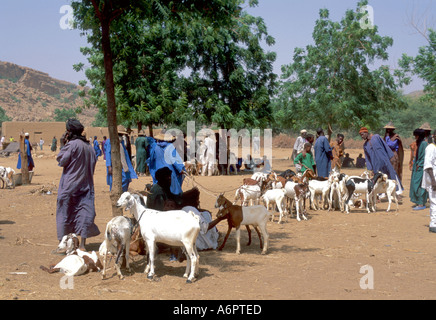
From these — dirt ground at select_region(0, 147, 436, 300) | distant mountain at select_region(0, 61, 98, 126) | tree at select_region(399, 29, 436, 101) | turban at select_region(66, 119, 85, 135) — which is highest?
distant mountain at select_region(0, 61, 98, 126)

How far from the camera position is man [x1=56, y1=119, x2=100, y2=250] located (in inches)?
265

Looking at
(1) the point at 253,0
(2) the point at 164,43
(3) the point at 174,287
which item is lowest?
(3) the point at 174,287

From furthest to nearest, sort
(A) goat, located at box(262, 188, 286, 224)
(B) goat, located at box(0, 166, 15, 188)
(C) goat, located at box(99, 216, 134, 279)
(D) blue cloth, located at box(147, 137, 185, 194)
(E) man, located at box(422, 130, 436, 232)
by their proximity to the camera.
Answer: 1. (B) goat, located at box(0, 166, 15, 188)
2. (A) goat, located at box(262, 188, 286, 224)
3. (E) man, located at box(422, 130, 436, 232)
4. (D) blue cloth, located at box(147, 137, 185, 194)
5. (C) goat, located at box(99, 216, 134, 279)

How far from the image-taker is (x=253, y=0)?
21.9 m

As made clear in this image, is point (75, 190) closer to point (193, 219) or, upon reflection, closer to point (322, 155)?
point (193, 219)

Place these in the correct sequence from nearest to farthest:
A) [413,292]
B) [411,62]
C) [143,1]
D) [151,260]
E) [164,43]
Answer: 1. [413,292]
2. [151,260]
3. [143,1]
4. [411,62]
5. [164,43]

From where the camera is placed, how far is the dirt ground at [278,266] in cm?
517

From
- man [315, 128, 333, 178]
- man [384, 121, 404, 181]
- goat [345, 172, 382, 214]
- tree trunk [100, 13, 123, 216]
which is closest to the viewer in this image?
tree trunk [100, 13, 123, 216]

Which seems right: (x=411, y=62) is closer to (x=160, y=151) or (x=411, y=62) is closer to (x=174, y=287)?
(x=160, y=151)

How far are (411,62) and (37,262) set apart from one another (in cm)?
1577

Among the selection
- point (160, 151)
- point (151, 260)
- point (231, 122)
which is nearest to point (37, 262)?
point (151, 260)

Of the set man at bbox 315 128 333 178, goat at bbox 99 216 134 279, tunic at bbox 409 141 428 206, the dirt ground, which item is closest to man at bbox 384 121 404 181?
tunic at bbox 409 141 428 206

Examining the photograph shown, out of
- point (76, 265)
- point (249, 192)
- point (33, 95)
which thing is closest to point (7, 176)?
point (249, 192)

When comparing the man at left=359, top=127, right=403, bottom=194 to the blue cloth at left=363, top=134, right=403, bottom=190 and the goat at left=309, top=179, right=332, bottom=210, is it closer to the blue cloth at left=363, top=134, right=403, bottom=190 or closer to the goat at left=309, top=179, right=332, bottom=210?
the blue cloth at left=363, top=134, right=403, bottom=190
